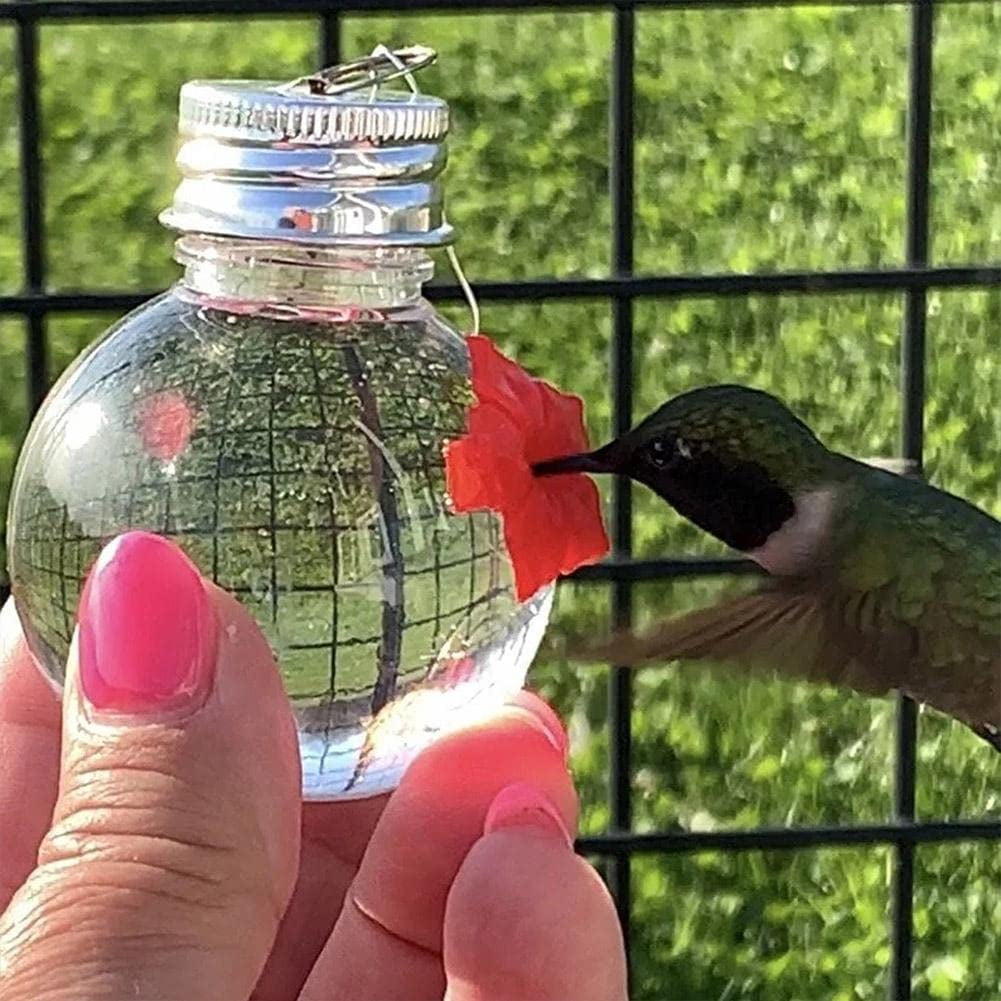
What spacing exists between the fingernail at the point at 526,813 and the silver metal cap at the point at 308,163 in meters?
0.23

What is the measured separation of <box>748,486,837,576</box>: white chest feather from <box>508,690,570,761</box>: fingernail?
291mm

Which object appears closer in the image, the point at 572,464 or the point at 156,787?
the point at 156,787

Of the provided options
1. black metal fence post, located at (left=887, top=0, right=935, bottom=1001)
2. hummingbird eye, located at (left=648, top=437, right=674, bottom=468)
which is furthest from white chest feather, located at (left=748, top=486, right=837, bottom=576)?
black metal fence post, located at (left=887, top=0, right=935, bottom=1001)

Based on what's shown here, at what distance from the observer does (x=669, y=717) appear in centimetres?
247

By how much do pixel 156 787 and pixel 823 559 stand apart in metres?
0.61

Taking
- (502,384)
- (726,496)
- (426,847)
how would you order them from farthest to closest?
(726,496)
(426,847)
(502,384)

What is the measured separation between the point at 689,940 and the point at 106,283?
105 cm

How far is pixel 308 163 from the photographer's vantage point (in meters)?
0.87

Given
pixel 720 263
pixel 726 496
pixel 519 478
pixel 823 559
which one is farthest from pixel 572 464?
pixel 720 263

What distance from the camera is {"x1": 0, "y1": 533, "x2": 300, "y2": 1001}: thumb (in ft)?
2.73

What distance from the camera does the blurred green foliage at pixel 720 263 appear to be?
2.36 metres

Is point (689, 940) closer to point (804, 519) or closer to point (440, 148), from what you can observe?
point (804, 519)

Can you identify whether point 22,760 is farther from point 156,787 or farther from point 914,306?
point 914,306

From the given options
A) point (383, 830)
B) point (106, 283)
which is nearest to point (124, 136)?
point (106, 283)
